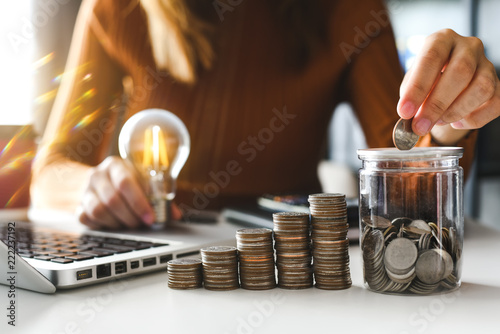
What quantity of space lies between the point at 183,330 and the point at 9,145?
31.2 inches

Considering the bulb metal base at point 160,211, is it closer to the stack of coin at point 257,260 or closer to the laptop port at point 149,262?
the laptop port at point 149,262

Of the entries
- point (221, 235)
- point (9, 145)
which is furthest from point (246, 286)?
point (9, 145)

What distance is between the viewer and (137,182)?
0.96 m

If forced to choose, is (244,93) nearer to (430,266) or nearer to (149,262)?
(149,262)

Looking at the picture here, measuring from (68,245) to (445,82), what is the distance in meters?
0.56

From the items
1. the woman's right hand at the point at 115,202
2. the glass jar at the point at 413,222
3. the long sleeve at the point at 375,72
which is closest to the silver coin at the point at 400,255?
the glass jar at the point at 413,222

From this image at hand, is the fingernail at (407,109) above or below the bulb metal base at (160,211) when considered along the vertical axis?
above

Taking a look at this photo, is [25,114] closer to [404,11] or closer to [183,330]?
[183,330]

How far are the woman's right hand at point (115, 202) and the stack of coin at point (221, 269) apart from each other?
347 mm

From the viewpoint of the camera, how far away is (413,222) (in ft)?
1.86

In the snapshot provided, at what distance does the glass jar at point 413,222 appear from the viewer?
1.83ft

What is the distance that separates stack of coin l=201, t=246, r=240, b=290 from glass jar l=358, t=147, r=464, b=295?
16 cm

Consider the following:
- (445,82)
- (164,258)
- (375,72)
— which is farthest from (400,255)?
(375,72)

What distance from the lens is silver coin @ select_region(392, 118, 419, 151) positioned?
1.95ft
